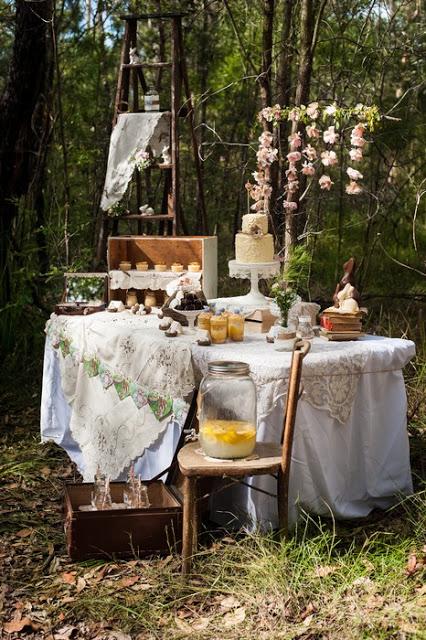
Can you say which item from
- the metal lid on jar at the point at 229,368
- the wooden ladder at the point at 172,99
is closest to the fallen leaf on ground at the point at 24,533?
the metal lid on jar at the point at 229,368

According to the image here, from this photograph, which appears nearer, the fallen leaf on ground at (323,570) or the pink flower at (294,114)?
the fallen leaf on ground at (323,570)

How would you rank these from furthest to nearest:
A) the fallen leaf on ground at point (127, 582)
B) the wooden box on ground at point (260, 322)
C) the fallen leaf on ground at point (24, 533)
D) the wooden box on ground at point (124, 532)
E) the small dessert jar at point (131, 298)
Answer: the small dessert jar at point (131, 298) → the wooden box on ground at point (260, 322) → the fallen leaf on ground at point (24, 533) → the wooden box on ground at point (124, 532) → the fallen leaf on ground at point (127, 582)

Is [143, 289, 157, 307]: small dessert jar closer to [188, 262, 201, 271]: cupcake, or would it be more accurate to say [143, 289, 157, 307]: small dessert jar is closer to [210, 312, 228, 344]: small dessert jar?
[188, 262, 201, 271]: cupcake

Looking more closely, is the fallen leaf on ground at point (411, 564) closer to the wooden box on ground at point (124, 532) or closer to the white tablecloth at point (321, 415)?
the white tablecloth at point (321, 415)

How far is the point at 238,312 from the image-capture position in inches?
190

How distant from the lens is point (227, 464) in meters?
3.57

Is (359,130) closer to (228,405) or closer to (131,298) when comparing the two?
(131,298)

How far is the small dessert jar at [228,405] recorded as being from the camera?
12.0ft

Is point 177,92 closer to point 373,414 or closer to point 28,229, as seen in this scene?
point 28,229

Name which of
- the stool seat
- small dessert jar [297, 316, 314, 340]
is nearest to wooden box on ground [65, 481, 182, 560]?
the stool seat

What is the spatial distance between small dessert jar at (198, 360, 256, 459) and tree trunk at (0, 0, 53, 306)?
410 centimetres

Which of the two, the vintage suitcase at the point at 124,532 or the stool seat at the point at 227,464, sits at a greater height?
the stool seat at the point at 227,464

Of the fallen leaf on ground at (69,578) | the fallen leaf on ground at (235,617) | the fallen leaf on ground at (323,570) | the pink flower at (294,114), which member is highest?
the pink flower at (294,114)

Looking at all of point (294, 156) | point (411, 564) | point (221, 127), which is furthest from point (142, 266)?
point (221, 127)
